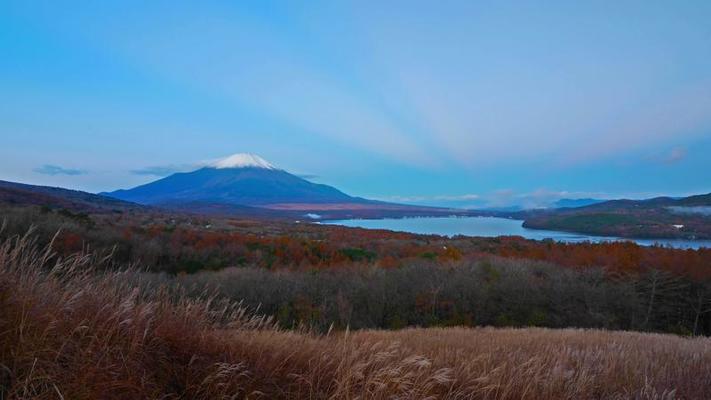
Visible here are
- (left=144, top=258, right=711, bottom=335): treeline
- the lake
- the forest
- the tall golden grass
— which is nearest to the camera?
the tall golden grass

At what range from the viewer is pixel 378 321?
91.9 feet

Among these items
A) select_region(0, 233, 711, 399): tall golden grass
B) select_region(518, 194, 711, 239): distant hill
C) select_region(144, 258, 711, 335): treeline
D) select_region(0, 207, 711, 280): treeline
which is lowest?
select_region(144, 258, 711, 335): treeline

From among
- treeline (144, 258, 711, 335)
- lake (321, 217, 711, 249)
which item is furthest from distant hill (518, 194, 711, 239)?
treeline (144, 258, 711, 335)

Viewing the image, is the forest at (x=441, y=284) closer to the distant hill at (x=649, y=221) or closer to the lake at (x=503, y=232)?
the lake at (x=503, y=232)

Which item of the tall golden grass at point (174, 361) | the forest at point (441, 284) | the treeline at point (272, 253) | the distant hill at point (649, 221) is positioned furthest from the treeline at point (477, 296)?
the distant hill at point (649, 221)

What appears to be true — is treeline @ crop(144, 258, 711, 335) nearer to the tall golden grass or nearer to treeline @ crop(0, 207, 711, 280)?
treeline @ crop(0, 207, 711, 280)

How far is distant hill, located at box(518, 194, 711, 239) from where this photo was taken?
217ft

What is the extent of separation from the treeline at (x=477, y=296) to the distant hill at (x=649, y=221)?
34.8 meters

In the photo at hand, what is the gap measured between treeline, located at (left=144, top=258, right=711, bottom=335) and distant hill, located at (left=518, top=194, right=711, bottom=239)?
114 ft

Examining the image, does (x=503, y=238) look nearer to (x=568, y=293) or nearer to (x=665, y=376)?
(x=568, y=293)

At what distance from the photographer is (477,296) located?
29906 mm

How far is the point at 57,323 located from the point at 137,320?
50cm

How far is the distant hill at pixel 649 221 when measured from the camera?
66125 mm

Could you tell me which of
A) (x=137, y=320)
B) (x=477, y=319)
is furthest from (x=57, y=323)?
(x=477, y=319)
